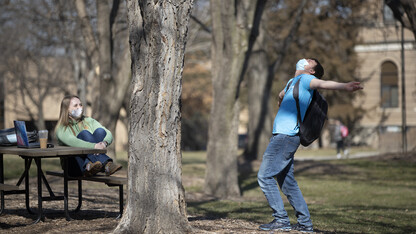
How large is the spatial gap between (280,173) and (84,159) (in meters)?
2.41

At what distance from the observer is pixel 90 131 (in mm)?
7691

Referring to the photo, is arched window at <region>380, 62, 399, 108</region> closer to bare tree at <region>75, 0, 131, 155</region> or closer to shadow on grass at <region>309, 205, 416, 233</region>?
bare tree at <region>75, 0, 131, 155</region>

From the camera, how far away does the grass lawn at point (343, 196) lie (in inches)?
378

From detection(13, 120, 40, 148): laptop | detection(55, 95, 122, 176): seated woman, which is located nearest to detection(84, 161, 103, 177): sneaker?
detection(55, 95, 122, 176): seated woman

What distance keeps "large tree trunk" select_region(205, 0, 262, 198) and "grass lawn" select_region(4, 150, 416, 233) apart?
765 mm

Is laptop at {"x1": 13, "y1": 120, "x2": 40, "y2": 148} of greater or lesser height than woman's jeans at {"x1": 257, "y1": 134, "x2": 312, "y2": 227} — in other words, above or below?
above

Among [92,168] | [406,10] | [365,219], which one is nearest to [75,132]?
[92,168]

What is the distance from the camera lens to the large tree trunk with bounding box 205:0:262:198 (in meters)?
13.4

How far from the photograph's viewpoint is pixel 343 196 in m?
14.5

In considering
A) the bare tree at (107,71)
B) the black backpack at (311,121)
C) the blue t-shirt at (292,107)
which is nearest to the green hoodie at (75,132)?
the blue t-shirt at (292,107)

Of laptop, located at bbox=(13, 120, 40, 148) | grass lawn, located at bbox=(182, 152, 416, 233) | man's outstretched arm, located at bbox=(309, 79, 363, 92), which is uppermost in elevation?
man's outstretched arm, located at bbox=(309, 79, 363, 92)

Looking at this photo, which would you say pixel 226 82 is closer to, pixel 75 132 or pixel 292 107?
pixel 75 132

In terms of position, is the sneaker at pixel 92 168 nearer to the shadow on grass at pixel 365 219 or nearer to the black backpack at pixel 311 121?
the black backpack at pixel 311 121

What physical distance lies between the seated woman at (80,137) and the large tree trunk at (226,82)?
604 cm
